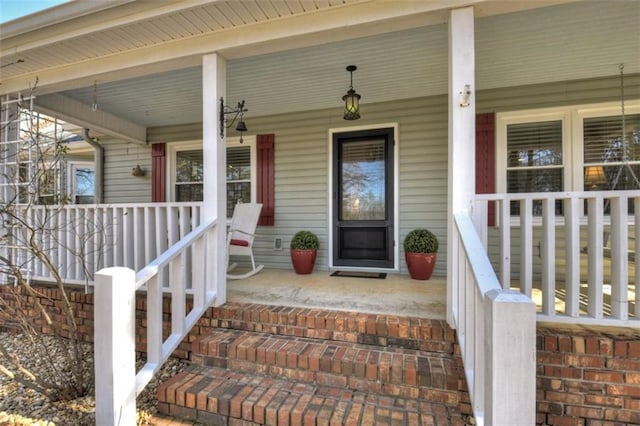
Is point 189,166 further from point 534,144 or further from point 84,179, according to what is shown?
point 534,144

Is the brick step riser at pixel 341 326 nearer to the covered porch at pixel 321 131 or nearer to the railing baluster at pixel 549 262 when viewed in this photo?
the covered porch at pixel 321 131

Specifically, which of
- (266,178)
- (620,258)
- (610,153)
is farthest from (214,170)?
(610,153)

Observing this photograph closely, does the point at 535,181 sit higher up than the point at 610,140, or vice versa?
the point at 610,140

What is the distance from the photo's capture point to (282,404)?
1.71m

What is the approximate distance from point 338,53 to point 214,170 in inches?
64.5

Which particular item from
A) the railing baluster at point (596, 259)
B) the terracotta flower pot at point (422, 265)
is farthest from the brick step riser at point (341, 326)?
the terracotta flower pot at point (422, 265)

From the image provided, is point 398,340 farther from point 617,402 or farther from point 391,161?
point 391,161

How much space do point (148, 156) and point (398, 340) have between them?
504 cm

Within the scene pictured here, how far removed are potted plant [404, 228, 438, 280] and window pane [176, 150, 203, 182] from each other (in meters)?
3.56

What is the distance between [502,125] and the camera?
12.0 ft

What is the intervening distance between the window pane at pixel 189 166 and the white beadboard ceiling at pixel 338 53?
1.04m

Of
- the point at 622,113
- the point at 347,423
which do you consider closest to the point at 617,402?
the point at 347,423

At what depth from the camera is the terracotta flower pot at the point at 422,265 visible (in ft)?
11.4

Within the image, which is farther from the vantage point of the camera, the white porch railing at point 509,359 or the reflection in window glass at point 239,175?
the reflection in window glass at point 239,175
